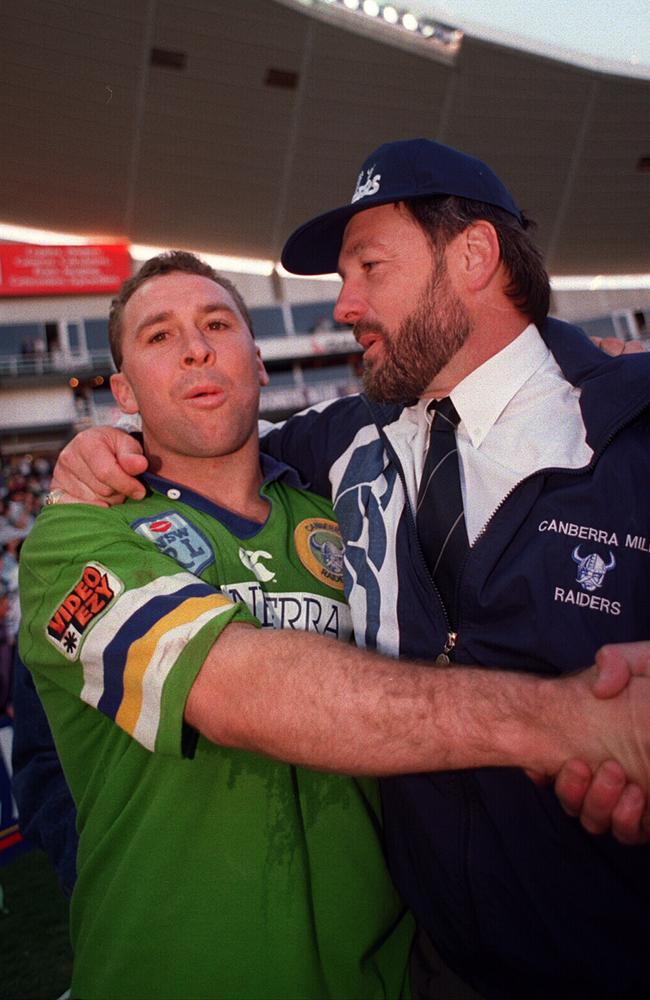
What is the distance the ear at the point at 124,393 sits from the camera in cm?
210

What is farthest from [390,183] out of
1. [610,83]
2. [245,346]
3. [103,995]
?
[610,83]

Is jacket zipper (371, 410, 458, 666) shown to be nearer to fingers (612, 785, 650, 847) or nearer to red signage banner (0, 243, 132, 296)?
fingers (612, 785, 650, 847)

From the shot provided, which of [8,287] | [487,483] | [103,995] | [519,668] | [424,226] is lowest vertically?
[8,287]

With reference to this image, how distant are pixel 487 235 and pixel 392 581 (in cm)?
122

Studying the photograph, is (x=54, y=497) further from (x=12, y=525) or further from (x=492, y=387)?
(x=12, y=525)

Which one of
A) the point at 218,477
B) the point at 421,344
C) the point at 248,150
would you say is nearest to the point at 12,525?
the point at 218,477

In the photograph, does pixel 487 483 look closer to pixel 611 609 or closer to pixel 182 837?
pixel 611 609

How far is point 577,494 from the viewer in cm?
136

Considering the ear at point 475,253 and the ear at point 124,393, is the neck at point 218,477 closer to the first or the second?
the ear at point 124,393

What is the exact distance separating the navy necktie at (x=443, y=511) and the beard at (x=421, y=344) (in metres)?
0.21

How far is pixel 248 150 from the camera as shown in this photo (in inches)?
764

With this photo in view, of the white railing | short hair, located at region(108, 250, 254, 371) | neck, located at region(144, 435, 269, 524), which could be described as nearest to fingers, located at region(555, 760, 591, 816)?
neck, located at region(144, 435, 269, 524)

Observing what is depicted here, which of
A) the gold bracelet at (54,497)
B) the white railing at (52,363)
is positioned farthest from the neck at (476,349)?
the white railing at (52,363)

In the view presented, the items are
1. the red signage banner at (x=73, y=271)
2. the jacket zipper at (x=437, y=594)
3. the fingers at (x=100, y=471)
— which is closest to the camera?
the jacket zipper at (x=437, y=594)
